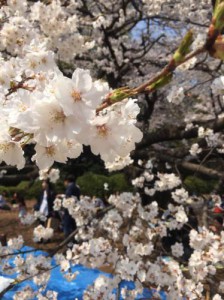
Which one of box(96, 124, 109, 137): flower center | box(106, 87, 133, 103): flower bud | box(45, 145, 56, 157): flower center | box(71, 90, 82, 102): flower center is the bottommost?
box(45, 145, 56, 157): flower center

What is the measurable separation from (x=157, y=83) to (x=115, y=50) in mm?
7825

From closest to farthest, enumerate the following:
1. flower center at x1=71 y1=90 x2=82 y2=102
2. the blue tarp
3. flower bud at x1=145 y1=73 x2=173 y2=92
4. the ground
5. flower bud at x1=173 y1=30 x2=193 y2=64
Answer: flower bud at x1=173 y1=30 x2=193 y2=64 → flower bud at x1=145 y1=73 x2=173 y2=92 → flower center at x1=71 y1=90 x2=82 y2=102 → the blue tarp → the ground

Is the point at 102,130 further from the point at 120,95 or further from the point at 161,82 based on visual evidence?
the point at 161,82

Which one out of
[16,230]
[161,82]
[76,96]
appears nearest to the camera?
[161,82]

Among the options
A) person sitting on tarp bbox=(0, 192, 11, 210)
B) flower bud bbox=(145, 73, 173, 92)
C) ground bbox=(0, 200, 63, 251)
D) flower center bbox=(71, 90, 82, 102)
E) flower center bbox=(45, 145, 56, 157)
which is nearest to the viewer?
flower bud bbox=(145, 73, 173, 92)

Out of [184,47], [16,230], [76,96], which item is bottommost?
[16,230]

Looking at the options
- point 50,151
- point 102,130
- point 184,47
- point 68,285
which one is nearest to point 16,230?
point 68,285

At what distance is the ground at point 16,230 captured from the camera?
9.16 m

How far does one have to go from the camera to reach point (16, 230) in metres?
10.6

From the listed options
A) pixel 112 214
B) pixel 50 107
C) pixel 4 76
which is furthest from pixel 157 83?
pixel 112 214

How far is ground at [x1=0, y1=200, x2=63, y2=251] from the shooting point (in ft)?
30.1

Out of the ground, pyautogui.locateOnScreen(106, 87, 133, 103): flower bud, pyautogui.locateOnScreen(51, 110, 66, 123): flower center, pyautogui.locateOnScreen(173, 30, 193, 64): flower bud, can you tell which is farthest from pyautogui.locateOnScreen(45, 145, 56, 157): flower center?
the ground

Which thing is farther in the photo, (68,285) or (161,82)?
(68,285)

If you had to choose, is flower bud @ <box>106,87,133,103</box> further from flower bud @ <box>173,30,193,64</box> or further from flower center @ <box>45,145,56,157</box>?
flower center @ <box>45,145,56,157</box>
